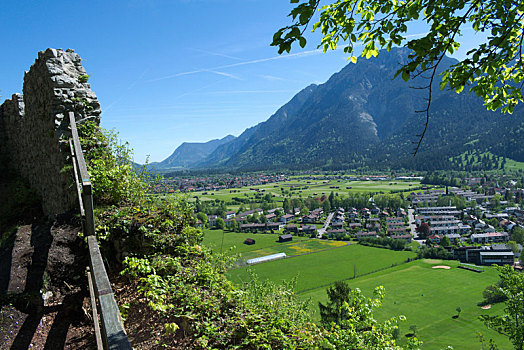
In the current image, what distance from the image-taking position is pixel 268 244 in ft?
205

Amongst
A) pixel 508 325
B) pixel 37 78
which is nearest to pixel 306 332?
pixel 508 325

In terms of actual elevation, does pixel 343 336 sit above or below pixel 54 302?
below

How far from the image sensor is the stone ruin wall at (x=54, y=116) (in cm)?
732

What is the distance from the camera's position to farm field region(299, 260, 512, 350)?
96.1 ft

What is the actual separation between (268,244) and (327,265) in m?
16.1

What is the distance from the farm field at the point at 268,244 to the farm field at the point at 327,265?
361 centimetres

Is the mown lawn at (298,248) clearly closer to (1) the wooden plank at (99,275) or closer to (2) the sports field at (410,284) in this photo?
(2) the sports field at (410,284)

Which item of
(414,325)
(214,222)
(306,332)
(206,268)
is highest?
(206,268)

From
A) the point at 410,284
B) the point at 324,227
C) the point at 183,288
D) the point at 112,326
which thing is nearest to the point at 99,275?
the point at 112,326

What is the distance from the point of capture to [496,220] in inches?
2955

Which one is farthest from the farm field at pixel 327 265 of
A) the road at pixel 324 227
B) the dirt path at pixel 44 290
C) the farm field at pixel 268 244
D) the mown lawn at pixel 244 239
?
the dirt path at pixel 44 290

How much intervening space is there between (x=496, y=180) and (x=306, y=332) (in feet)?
518

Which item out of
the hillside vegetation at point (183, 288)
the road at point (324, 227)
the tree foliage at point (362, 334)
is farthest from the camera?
the road at point (324, 227)

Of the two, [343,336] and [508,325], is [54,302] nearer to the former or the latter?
[343,336]
